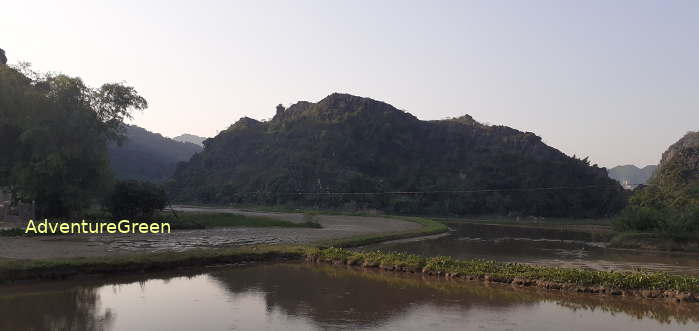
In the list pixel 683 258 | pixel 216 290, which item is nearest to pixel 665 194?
pixel 683 258

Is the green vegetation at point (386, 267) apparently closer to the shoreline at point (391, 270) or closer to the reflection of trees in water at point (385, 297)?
the shoreline at point (391, 270)

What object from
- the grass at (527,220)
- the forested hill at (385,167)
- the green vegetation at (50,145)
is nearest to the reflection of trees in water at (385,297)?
the green vegetation at (50,145)

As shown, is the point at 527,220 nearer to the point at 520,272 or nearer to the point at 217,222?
the point at 217,222

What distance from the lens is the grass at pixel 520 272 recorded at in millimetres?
17297

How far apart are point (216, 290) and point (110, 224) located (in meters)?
22.6

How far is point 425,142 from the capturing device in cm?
11944

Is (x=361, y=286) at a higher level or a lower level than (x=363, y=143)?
lower

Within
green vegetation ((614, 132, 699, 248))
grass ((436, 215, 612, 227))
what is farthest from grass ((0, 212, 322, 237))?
grass ((436, 215, 612, 227))

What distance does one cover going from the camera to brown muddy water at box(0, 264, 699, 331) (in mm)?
12992

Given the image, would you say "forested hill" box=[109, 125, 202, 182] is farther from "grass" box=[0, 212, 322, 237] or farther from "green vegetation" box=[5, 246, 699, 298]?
"green vegetation" box=[5, 246, 699, 298]

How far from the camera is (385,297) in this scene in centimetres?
1644

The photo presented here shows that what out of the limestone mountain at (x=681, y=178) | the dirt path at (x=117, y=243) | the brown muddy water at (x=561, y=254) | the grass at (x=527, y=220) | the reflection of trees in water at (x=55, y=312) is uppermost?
the limestone mountain at (x=681, y=178)

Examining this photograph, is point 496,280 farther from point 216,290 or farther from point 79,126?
point 79,126

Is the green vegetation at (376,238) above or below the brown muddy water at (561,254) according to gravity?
above
